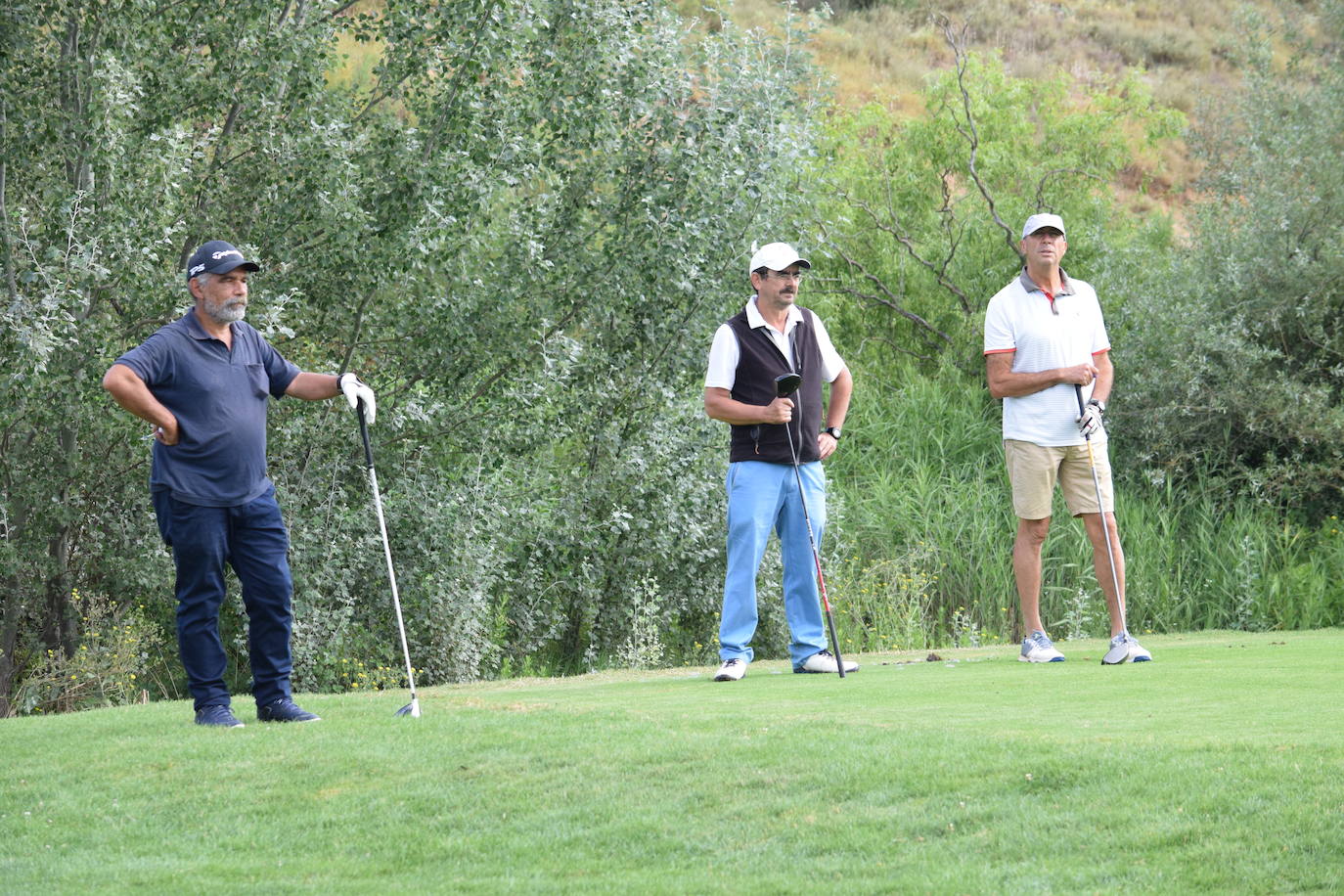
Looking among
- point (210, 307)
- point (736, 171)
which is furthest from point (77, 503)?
point (736, 171)

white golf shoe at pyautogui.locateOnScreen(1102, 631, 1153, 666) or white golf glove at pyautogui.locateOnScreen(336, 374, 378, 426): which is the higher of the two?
white golf glove at pyautogui.locateOnScreen(336, 374, 378, 426)

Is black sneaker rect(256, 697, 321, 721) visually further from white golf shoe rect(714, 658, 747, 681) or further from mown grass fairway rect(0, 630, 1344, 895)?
white golf shoe rect(714, 658, 747, 681)

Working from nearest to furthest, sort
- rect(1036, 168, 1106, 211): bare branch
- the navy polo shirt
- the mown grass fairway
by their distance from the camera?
1. the mown grass fairway
2. the navy polo shirt
3. rect(1036, 168, 1106, 211): bare branch

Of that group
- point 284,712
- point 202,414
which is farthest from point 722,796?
point 202,414

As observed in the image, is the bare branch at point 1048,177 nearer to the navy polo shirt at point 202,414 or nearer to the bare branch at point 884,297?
the bare branch at point 884,297

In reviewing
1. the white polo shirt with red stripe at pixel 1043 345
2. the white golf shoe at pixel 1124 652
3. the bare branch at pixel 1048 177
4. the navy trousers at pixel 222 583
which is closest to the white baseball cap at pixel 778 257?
the white polo shirt with red stripe at pixel 1043 345

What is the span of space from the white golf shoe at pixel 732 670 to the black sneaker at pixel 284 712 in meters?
2.22

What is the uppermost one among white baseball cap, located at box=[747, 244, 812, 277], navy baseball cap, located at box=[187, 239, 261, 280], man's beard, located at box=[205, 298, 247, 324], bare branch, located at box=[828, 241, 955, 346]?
bare branch, located at box=[828, 241, 955, 346]

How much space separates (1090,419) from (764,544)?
72.6 inches

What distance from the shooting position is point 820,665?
841 centimetres

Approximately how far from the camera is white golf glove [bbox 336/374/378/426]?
22.9 ft

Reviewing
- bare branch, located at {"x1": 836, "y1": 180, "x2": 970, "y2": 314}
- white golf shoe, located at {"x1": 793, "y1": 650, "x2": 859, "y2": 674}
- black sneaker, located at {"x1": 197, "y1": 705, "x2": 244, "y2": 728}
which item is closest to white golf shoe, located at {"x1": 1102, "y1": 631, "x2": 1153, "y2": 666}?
white golf shoe, located at {"x1": 793, "y1": 650, "x2": 859, "y2": 674}

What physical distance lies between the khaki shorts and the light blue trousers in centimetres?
107

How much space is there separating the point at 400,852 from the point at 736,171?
9070 millimetres
